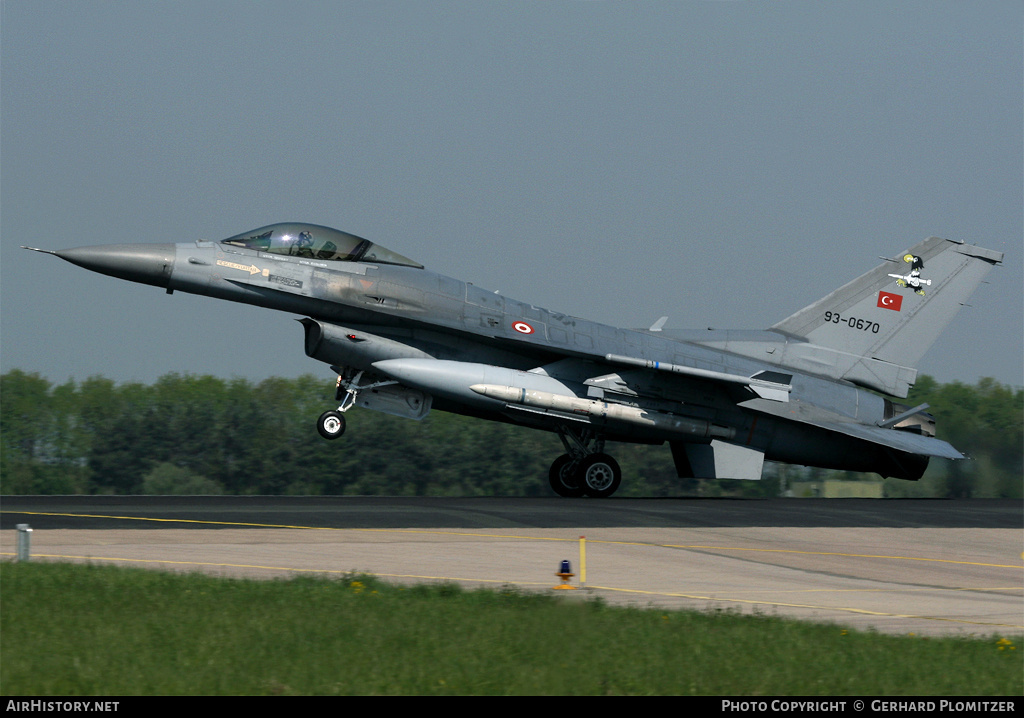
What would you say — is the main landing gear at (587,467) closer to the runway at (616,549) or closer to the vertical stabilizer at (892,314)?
the runway at (616,549)

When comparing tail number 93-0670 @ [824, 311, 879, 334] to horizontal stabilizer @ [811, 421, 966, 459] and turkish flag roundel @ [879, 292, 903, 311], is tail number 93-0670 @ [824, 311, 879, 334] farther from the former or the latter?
horizontal stabilizer @ [811, 421, 966, 459]

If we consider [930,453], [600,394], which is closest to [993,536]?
[930,453]

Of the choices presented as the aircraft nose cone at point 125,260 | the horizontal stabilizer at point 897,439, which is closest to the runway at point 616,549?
the horizontal stabilizer at point 897,439

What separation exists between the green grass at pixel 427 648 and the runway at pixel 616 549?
1.21 meters

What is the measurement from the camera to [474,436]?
56.9m

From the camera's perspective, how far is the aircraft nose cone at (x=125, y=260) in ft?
58.3

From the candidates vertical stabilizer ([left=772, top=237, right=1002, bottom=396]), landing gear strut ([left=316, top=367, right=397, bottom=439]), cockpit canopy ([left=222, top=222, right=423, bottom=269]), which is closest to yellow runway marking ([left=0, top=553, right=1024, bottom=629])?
landing gear strut ([left=316, top=367, right=397, bottom=439])

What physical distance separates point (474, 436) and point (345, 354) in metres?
38.2

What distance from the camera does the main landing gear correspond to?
20062 millimetres

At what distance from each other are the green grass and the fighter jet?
391 inches

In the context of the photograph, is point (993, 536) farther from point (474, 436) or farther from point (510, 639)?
point (474, 436)

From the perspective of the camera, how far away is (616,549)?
488 inches

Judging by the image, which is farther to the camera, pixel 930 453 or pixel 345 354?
pixel 930 453
